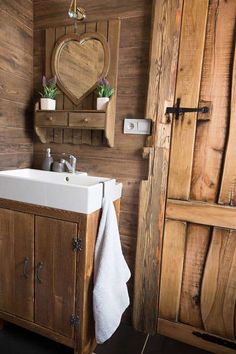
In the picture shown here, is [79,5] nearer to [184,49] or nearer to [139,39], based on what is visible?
[139,39]

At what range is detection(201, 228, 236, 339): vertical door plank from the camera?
1360 millimetres

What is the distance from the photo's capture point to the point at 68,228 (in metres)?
1.22

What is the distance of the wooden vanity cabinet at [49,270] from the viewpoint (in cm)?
122

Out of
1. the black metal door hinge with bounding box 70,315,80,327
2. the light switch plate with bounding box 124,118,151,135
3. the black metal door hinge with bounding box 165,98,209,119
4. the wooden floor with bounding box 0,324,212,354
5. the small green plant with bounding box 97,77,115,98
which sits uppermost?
the small green plant with bounding box 97,77,115,98

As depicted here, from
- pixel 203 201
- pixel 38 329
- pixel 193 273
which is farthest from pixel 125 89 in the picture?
pixel 38 329

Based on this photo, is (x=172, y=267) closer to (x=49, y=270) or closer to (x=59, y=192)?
(x=49, y=270)

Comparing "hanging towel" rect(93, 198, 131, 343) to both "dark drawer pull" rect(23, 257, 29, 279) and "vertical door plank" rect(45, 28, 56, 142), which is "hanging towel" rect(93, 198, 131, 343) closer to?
"dark drawer pull" rect(23, 257, 29, 279)

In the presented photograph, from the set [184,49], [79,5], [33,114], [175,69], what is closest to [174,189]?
[175,69]

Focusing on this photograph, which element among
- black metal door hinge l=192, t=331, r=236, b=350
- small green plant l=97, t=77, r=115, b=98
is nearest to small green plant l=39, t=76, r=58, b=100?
small green plant l=97, t=77, r=115, b=98

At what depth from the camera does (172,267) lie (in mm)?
1485

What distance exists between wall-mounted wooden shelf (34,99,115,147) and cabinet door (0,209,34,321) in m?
0.59

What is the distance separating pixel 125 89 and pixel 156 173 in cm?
55

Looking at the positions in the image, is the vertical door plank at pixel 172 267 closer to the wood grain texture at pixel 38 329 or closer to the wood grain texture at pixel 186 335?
the wood grain texture at pixel 186 335

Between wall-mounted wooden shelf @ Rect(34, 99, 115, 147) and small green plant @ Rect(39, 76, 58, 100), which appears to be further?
small green plant @ Rect(39, 76, 58, 100)
